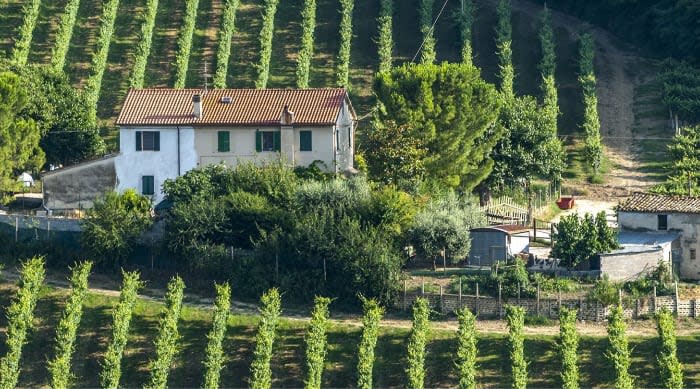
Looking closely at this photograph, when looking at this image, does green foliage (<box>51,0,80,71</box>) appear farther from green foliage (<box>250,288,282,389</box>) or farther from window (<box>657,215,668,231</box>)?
window (<box>657,215,668,231</box>)

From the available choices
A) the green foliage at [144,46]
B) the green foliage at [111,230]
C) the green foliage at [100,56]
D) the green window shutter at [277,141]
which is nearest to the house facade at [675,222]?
the green window shutter at [277,141]

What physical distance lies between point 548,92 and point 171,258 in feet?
121

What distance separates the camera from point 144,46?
13075cm

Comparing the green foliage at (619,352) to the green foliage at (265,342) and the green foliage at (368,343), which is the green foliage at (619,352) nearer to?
the green foliage at (368,343)

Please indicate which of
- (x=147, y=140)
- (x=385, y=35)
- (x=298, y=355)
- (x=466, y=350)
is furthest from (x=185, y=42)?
(x=466, y=350)

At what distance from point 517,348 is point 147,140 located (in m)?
27.6

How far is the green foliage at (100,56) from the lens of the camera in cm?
12138

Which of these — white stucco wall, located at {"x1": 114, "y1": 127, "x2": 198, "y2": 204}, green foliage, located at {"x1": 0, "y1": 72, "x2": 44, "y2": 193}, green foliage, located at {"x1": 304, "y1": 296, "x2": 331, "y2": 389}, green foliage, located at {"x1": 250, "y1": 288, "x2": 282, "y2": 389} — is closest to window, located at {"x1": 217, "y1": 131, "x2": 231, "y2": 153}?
white stucco wall, located at {"x1": 114, "y1": 127, "x2": 198, "y2": 204}

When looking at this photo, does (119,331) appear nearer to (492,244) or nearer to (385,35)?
(492,244)

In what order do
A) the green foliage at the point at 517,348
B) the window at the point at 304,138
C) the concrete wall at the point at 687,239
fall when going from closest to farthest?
1. the green foliage at the point at 517,348
2. the concrete wall at the point at 687,239
3. the window at the point at 304,138

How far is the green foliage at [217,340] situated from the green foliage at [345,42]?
40.7 m

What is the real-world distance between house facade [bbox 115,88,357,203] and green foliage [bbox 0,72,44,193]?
6749 mm

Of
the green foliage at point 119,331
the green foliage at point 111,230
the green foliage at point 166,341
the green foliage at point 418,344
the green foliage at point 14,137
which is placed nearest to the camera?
the green foliage at point 418,344

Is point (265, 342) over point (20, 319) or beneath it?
beneath
